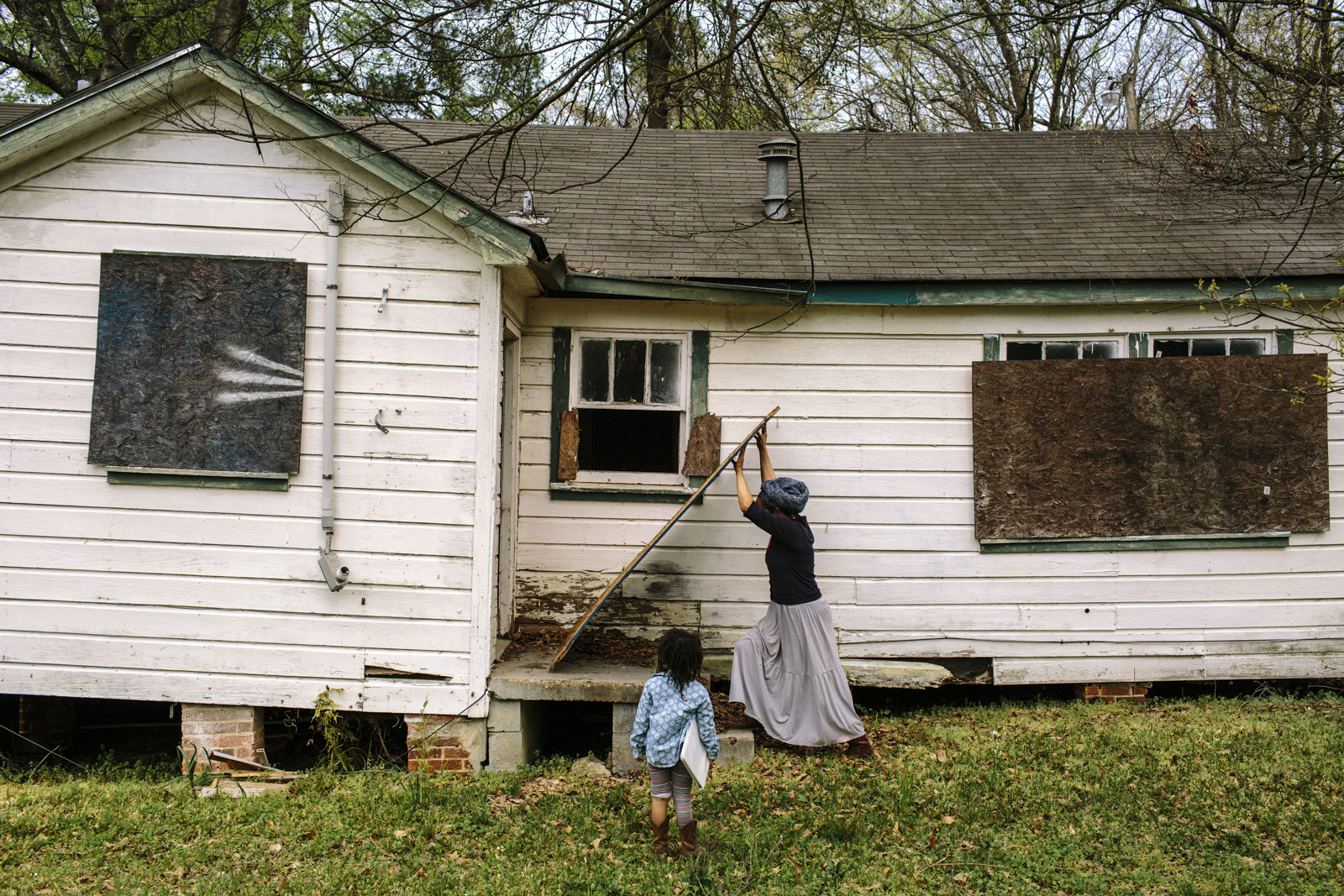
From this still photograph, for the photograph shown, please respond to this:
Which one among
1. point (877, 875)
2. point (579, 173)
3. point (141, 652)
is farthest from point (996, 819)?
point (579, 173)

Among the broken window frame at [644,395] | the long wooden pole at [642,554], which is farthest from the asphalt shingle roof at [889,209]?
the long wooden pole at [642,554]

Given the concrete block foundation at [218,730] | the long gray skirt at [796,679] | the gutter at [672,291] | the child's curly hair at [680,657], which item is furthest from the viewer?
the gutter at [672,291]

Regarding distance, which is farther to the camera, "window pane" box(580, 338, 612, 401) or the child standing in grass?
"window pane" box(580, 338, 612, 401)

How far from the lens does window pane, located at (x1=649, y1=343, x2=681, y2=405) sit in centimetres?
693

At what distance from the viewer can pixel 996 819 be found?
4.98 metres

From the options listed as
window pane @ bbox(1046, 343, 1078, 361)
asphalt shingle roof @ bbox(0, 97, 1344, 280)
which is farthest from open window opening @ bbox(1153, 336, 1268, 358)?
window pane @ bbox(1046, 343, 1078, 361)

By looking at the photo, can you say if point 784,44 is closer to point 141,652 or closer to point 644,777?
point 644,777

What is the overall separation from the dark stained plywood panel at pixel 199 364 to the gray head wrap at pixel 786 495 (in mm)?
3025

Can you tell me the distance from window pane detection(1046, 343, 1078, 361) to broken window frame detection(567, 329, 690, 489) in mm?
2811

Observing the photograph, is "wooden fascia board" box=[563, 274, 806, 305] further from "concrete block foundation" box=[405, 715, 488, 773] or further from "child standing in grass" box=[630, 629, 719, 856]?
"concrete block foundation" box=[405, 715, 488, 773]

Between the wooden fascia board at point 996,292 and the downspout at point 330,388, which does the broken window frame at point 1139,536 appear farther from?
the downspout at point 330,388

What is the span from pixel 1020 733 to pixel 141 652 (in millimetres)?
5822

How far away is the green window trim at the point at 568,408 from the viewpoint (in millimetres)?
6855

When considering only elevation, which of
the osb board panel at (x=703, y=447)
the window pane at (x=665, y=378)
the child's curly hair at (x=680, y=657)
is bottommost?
the child's curly hair at (x=680, y=657)
